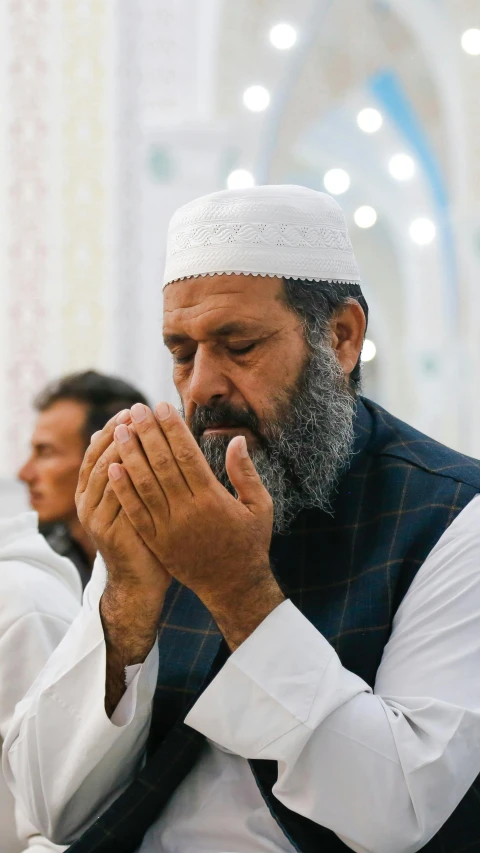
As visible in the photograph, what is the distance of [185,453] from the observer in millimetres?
1552

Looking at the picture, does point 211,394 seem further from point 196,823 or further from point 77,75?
point 77,75

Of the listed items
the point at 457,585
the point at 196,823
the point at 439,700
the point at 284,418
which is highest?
the point at 284,418

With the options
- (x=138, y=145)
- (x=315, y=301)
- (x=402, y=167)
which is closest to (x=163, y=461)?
(x=315, y=301)

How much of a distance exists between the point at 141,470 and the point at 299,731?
44 cm

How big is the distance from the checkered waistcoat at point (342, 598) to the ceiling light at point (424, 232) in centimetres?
717

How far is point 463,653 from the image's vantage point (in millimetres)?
1568

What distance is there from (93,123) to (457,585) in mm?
4431

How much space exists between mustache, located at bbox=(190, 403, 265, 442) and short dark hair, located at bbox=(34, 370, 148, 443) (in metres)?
1.43

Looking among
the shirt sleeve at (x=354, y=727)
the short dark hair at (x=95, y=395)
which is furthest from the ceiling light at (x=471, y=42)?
the shirt sleeve at (x=354, y=727)

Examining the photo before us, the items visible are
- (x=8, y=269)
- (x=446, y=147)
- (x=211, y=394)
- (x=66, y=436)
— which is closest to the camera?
(x=211, y=394)

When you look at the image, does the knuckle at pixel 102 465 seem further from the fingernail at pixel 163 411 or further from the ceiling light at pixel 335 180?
the ceiling light at pixel 335 180

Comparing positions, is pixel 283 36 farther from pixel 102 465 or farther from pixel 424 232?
pixel 102 465

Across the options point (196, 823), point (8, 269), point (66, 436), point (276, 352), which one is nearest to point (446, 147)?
point (8, 269)

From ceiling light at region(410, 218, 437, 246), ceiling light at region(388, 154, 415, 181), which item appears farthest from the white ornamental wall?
ceiling light at region(388, 154, 415, 181)
